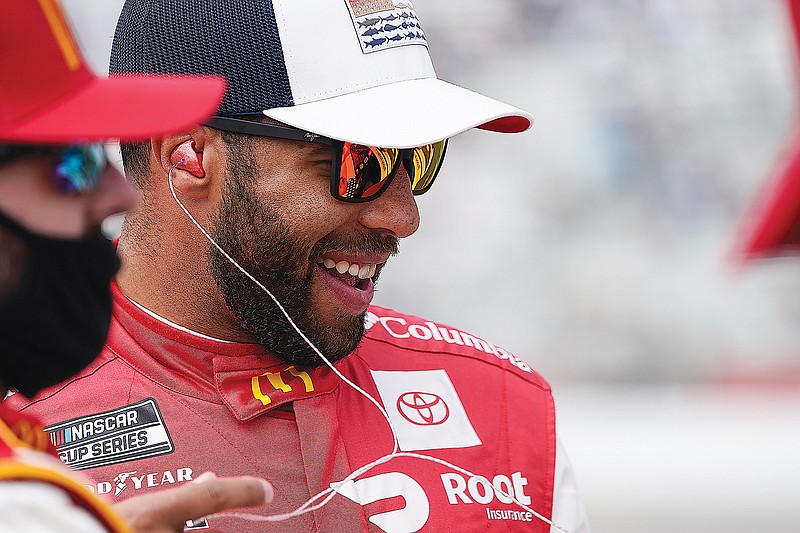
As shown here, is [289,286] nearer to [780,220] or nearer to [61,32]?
[61,32]

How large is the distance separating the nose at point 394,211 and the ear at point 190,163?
0.88 feet

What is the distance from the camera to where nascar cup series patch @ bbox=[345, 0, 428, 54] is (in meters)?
1.85

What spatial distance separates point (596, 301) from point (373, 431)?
189 inches

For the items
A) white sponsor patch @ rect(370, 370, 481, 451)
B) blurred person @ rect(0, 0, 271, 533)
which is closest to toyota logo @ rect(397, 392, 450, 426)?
white sponsor patch @ rect(370, 370, 481, 451)

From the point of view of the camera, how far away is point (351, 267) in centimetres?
191

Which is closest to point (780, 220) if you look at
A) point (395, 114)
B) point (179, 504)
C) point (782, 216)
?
point (782, 216)

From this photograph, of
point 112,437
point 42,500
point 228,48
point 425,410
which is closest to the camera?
point 42,500

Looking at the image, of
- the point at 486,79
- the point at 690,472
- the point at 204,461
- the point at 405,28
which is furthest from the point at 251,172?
the point at 486,79

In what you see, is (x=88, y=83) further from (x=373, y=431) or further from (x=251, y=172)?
(x=373, y=431)

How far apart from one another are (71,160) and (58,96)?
64mm

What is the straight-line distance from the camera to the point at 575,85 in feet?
23.0

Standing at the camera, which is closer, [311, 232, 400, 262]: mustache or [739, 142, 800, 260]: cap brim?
[739, 142, 800, 260]: cap brim

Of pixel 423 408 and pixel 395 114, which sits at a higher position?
pixel 395 114

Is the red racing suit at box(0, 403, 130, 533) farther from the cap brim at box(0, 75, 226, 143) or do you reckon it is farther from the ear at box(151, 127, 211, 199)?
the ear at box(151, 127, 211, 199)
